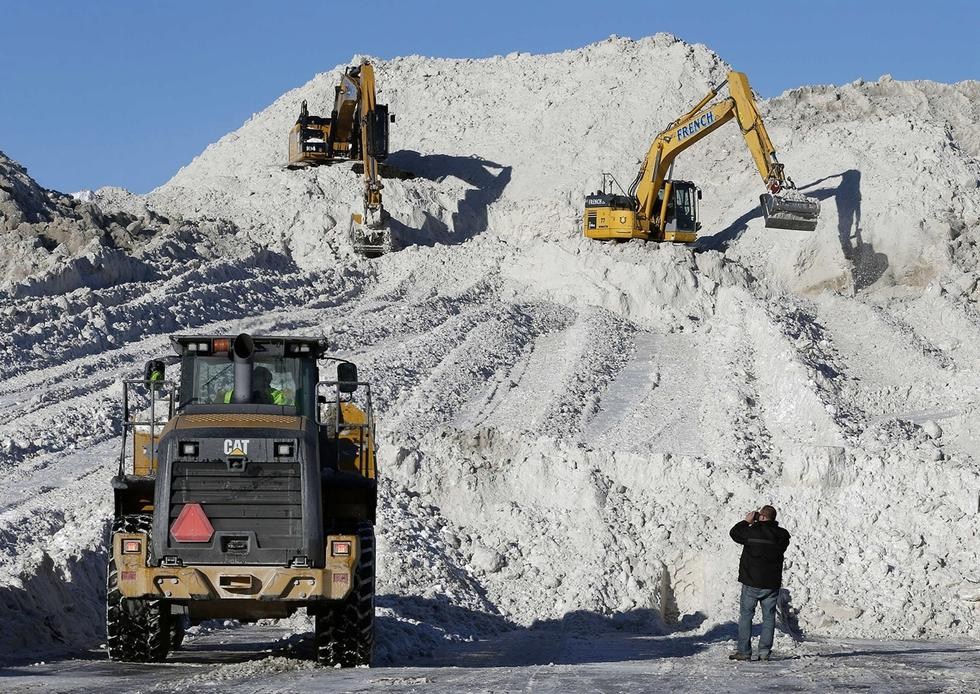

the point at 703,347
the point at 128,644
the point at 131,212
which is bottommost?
the point at 128,644

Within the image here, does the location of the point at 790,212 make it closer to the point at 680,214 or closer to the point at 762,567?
the point at 680,214

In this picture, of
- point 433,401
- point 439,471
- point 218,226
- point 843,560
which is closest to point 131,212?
point 218,226

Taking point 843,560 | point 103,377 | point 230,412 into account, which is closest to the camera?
point 230,412

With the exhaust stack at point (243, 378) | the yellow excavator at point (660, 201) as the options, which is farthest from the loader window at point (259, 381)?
the yellow excavator at point (660, 201)

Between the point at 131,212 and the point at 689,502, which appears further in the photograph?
the point at 131,212

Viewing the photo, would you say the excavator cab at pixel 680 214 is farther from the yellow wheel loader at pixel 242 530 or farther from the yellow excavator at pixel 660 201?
the yellow wheel loader at pixel 242 530

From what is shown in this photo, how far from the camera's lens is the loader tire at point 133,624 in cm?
974

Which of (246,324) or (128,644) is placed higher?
(246,324)

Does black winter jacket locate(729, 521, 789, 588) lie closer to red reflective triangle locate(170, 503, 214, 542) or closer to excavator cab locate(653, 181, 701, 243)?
red reflective triangle locate(170, 503, 214, 542)

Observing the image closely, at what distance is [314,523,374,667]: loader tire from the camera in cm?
973

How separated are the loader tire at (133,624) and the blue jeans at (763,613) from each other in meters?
3.87

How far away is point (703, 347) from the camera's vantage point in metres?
24.9

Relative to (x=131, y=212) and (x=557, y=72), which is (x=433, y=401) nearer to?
(x=131, y=212)

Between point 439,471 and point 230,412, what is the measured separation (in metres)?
Result: 7.03
